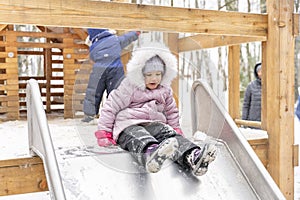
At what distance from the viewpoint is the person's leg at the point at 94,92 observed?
212 cm

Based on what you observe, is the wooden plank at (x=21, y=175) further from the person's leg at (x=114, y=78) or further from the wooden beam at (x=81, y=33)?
the wooden beam at (x=81, y=33)

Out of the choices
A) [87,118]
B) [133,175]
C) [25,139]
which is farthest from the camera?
[25,139]

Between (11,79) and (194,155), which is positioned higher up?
(11,79)

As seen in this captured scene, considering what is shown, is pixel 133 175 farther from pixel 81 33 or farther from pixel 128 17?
pixel 81 33

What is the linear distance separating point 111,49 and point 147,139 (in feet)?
2.81

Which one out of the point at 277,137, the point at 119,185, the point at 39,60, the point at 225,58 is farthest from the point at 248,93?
the point at 39,60

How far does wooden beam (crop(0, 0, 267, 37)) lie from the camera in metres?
1.84

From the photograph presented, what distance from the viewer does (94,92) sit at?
7.13 ft

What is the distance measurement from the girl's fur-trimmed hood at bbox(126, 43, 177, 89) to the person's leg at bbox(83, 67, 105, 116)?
22 centimetres

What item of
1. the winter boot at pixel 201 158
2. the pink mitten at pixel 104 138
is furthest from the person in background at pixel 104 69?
the winter boot at pixel 201 158

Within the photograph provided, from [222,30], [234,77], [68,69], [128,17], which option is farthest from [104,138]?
[68,69]

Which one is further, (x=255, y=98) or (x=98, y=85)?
(x=255, y=98)

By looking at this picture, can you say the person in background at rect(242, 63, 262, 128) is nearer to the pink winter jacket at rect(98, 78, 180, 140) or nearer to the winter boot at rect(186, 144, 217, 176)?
the pink winter jacket at rect(98, 78, 180, 140)

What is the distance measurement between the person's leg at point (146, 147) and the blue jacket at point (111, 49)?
513 millimetres
